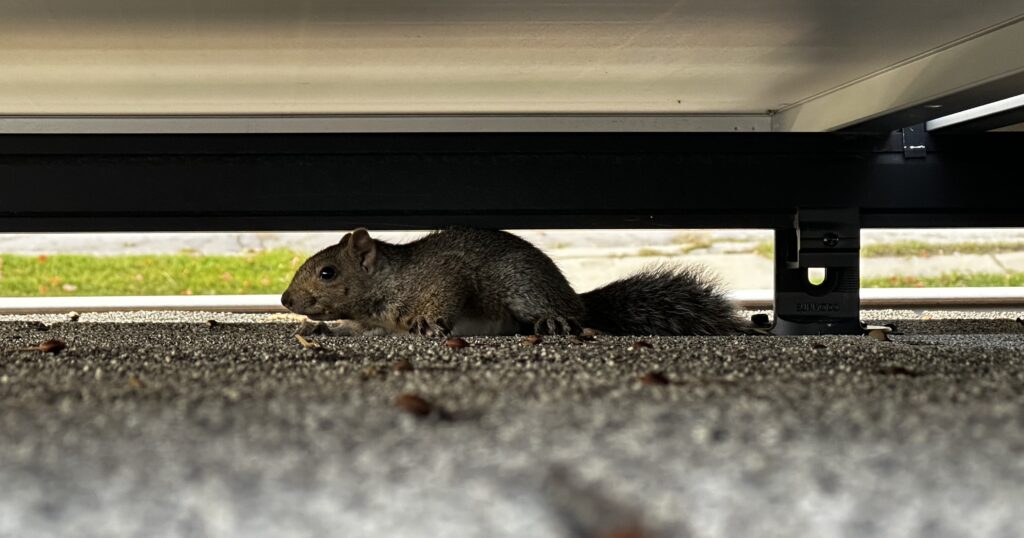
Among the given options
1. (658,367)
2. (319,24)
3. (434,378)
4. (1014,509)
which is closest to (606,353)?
(658,367)

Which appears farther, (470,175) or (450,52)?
(470,175)

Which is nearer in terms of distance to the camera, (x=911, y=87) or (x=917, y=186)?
(x=911, y=87)

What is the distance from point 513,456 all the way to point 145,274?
8814mm

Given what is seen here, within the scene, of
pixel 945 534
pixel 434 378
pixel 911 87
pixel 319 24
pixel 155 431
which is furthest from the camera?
pixel 911 87

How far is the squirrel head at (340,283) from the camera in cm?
358

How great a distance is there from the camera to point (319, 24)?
8.45ft

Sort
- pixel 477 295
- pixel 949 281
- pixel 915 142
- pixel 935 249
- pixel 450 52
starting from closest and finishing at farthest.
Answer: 1. pixel 450 52
2. pixel 477 295
3. pixel 915 142
4. pixel 949 281
5. pixel 935 249

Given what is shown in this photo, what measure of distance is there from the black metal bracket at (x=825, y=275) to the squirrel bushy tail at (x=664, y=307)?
19cm

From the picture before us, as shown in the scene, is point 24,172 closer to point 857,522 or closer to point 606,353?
point 606,353

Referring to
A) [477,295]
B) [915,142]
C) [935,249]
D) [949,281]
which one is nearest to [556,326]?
[477,295]

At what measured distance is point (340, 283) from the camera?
3.58 metres

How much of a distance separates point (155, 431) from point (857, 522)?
2.28ft

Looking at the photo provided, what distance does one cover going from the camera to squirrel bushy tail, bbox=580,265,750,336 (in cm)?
355

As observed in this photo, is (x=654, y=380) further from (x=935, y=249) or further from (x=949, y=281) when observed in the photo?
(x=935, y=249)
